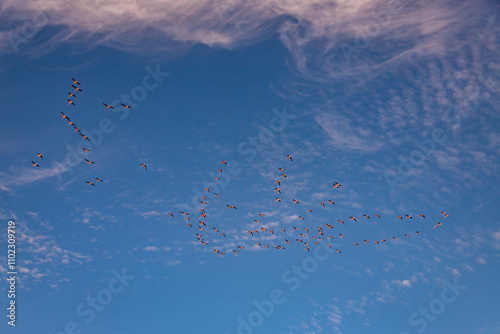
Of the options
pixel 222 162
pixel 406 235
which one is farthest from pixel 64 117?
Result: pixel 406 235

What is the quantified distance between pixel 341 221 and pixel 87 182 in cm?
5117

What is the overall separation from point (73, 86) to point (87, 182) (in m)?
19.1

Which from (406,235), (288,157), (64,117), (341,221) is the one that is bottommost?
(406,235)

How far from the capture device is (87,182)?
213ft

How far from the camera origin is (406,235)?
70625 millimetres

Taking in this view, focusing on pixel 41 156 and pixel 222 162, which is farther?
pixel 222 162

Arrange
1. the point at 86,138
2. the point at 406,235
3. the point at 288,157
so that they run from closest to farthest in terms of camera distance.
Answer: the point at 86,138
the point at 288,157
the point at 406,235

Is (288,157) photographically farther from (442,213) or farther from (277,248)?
(442,213)

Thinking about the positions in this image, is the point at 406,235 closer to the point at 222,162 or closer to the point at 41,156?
the point at 222,162

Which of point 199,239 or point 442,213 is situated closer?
point 442,213

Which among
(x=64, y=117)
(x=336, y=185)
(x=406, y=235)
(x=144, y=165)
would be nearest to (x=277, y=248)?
(x=336, y=185)

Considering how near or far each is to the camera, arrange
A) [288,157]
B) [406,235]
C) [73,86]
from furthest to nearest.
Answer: [406,235] → [288,157] → [73,86]

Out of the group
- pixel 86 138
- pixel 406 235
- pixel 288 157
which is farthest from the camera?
pixel 406 235

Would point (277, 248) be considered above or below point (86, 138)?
below
